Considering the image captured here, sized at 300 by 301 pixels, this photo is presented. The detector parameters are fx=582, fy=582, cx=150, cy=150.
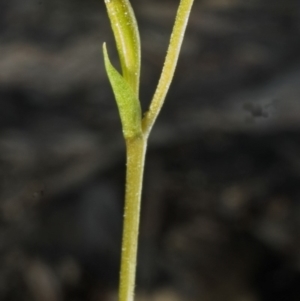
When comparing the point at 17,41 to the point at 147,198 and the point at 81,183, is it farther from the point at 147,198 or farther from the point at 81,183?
the point at 147,198

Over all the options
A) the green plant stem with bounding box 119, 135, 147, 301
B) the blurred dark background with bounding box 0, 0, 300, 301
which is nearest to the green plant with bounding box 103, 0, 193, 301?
the green plant stem with bounding box 119, 135, 147, 301

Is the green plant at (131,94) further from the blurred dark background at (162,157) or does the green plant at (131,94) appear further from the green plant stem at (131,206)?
the blurred dark background at (162,157)

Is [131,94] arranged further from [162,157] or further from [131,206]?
[162,157]

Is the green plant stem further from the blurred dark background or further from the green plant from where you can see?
the blurred dark background

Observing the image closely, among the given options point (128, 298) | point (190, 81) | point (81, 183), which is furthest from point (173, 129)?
point (128, 298)

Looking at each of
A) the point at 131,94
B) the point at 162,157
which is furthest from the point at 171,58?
the point at 162,157

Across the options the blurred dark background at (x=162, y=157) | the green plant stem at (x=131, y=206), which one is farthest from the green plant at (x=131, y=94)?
the blurred dark background at (x=162, y=157)
